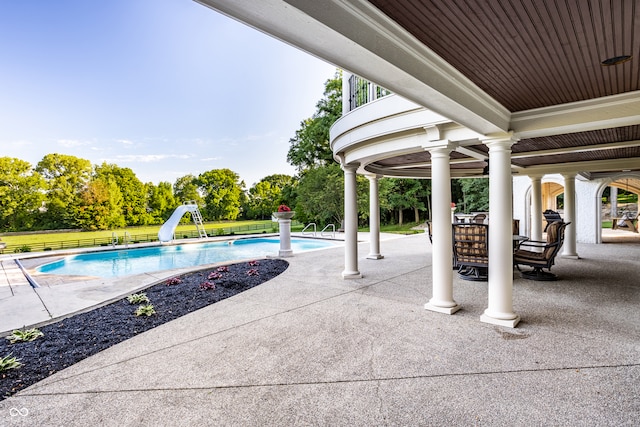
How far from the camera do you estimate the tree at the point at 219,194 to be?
38906 mm

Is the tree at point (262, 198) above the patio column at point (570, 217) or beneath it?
above

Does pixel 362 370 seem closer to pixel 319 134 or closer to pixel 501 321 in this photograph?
pixel 501 321

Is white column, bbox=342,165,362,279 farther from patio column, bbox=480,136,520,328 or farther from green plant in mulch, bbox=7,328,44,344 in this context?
green plant in mulch, bbox=7,328,44,344

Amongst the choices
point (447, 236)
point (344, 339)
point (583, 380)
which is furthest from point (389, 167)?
point (583, 380)

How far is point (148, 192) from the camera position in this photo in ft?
114

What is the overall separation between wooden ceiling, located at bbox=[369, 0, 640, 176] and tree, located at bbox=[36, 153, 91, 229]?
34.0 metres

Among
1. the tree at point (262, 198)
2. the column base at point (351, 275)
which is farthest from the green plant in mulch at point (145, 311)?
the tree at point (262, 198)

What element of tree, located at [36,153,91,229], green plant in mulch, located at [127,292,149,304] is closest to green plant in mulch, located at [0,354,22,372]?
green plant in mulch, located at [127,292,149,304]

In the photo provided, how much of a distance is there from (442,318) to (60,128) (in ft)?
130

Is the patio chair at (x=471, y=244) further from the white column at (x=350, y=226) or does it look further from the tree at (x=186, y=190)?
the tree at (x=186, y=190)

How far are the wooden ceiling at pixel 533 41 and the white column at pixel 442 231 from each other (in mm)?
1218

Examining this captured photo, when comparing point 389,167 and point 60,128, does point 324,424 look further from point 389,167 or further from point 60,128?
point 60,128

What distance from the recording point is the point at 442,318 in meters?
4.38

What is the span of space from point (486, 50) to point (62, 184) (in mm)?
35545
